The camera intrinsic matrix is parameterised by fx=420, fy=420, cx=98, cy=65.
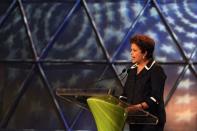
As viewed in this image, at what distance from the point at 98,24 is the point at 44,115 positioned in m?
1.47

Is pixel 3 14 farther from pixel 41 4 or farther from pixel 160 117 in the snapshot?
pixel 160 117

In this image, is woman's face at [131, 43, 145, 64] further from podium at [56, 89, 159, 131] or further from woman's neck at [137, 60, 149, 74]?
podium at [56, 89, 159, 131]

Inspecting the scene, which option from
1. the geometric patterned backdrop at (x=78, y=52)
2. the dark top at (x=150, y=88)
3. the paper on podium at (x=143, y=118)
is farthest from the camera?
the geometric patterned backdrop at (x=78, y=52)

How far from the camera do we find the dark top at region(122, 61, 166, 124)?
3156 mm

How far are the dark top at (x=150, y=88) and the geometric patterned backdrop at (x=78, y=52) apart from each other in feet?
7.22

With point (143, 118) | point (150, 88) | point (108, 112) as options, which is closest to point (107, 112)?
point (108, 112)

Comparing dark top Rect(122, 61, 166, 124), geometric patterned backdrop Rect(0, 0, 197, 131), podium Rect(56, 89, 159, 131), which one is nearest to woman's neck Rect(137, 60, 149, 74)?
dark top Rect(122, 61, 166, 124)

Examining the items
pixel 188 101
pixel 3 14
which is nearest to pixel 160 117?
pixel 188 101

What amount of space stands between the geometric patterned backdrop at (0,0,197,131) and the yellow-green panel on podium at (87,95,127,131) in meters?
2.56

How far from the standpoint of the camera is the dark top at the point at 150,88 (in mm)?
3156

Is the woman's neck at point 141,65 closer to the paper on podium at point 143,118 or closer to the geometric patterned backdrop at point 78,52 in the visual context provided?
the paper on podium at point 143,118

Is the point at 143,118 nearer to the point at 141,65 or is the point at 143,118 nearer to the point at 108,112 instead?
the point at 108,112

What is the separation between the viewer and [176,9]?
5633 mm

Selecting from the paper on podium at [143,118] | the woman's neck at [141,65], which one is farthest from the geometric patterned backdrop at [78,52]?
the paper on podium at [143,118]
